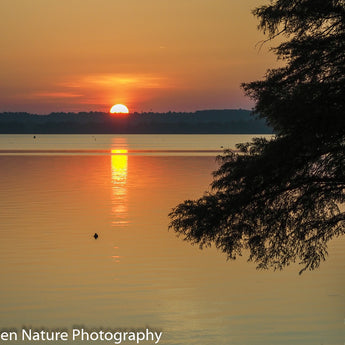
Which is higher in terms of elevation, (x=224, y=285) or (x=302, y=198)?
(x=302, y=198)

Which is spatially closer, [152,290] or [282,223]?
[282,223]

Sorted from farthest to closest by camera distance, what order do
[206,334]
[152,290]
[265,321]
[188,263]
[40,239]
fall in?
[40,239] < [188,263] < [152,290] < [265,321] < [206,334]

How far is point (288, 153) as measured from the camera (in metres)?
22.5

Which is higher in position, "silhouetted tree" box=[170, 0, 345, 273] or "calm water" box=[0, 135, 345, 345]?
"silhouetted tree" box=[170, 0, 345, 273]

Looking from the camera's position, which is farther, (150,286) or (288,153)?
(150,286)

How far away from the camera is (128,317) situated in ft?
77.2

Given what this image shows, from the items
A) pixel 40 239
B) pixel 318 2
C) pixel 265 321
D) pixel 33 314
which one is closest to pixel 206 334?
pixel 265 321

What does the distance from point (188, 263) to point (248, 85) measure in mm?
10571

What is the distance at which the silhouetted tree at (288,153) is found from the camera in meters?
22.6

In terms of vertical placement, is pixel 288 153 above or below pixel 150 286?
above

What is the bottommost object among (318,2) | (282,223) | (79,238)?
(79,238)

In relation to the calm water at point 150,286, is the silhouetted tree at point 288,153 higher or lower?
higher

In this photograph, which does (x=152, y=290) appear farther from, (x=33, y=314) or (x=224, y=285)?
(x=33, y=314)

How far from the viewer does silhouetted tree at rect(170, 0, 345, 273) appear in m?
22.6
